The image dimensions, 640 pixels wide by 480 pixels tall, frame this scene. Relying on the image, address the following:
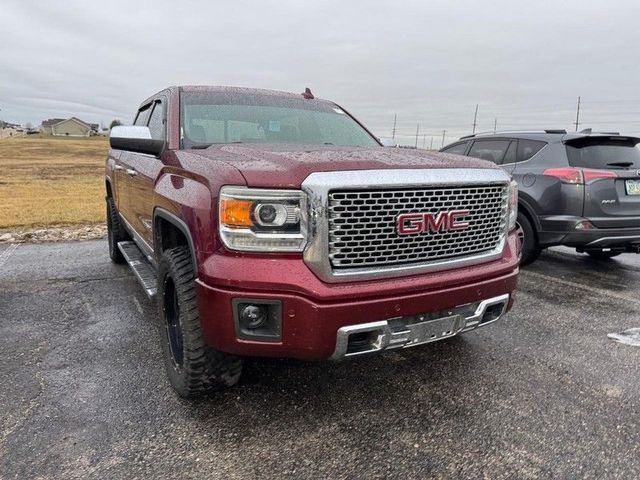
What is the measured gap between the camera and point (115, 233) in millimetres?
5723

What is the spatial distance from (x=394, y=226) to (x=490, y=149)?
15.5ft

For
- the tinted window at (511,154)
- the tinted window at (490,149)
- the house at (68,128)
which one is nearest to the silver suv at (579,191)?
the tinted window at (511,154)

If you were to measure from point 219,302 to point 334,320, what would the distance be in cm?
54

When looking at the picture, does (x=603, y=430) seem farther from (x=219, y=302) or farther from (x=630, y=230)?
(x=630, y=230)

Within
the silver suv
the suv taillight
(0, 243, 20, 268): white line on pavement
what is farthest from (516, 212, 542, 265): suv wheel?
(0, 243, 20, 268): white line on pavement

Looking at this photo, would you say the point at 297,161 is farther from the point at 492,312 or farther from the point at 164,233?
the point at 492,312

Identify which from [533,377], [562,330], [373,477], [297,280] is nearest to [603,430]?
[533,377]

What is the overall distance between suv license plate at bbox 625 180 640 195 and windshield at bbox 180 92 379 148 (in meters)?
3.07

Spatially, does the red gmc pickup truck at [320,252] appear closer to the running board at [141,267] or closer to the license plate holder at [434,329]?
the license plate holder at [434,329]

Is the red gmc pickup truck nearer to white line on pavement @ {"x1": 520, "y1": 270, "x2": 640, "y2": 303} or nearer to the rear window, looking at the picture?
white line on pavement @ {"x1": 520, "y1": 270, "x2": 640, "y2": 303}

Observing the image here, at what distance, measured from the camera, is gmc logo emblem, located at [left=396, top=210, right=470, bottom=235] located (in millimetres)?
2355

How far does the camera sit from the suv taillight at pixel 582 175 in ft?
16.7

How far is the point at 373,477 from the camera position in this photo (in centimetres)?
215

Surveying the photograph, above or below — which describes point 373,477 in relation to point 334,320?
below
